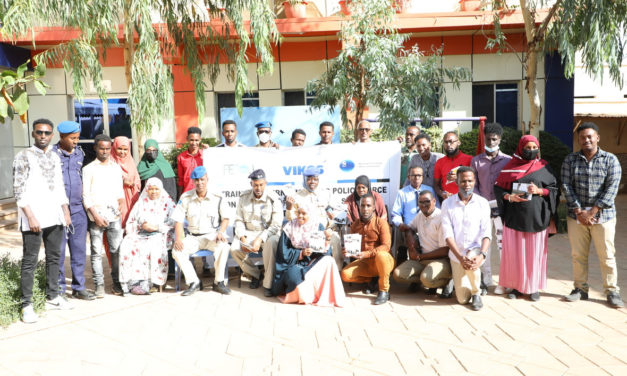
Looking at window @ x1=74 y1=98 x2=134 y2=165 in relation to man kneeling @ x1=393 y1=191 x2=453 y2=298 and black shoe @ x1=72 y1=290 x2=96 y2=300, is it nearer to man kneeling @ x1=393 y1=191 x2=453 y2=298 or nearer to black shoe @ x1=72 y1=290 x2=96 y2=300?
black shoe @ x1=72 y1=290 x2=96 y2=300

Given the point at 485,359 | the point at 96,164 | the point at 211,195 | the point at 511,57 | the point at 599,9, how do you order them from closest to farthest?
the point at 485,359 → the point at 96,164 → the point at 211,195 → the point at 599,9 → the point at 511,57

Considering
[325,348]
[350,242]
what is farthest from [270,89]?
[325,348]

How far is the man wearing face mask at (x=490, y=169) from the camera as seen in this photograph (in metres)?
5.45

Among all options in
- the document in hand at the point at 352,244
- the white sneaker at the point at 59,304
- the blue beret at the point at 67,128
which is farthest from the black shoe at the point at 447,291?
the blue beret at the point at 67,128

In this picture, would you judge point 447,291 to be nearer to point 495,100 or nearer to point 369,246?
point 369,246

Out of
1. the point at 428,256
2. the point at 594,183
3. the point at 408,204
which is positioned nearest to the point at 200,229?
the point at 408,204

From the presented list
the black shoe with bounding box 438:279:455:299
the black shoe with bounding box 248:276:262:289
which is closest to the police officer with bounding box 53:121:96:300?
the black shoe with bounding box 248:276:262:289

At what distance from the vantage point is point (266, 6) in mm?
7977

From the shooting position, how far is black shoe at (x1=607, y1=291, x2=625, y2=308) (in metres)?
4.81

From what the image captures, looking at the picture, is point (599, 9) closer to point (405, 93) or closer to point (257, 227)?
point (405, 93)

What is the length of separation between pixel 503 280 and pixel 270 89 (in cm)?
843

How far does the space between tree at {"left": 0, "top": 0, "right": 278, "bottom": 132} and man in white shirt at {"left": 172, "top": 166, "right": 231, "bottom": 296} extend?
2.02 m

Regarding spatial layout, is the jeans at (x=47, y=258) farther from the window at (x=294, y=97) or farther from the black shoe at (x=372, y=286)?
the window at (x=294, y=97)

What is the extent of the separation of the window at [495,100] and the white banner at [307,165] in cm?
695
